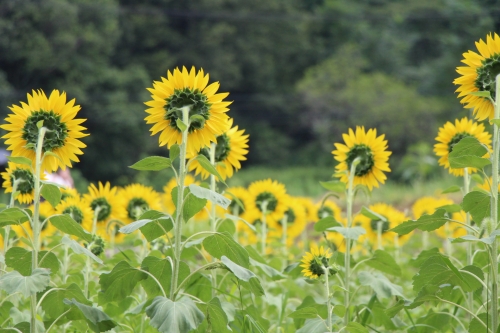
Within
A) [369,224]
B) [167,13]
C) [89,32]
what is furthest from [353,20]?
[369,224]

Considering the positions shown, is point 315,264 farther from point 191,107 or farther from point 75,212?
point 75,212

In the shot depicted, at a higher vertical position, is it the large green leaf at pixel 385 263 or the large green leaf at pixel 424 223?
the large green leaf at pixel 385 263

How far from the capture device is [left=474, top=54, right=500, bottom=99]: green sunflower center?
2111 mm

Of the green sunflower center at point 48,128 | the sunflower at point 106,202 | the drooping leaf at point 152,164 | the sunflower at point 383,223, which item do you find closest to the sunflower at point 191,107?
the drooping leaf at point 152,164

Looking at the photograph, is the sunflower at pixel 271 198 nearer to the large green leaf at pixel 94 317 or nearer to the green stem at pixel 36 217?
the large green leaf at pixel 94 317

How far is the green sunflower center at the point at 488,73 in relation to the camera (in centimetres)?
211

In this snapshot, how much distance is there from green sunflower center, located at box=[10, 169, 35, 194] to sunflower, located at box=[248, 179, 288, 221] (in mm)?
1424

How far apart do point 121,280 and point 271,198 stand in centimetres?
163

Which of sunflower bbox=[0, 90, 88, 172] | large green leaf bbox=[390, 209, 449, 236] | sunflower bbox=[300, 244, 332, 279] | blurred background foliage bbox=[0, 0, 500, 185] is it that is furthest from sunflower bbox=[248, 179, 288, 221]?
blurred background foliage bbox=[0, 0, 500, 185]

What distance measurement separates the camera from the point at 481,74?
2.13 m

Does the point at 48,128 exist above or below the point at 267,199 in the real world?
below

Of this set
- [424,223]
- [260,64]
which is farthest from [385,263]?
[260,64]

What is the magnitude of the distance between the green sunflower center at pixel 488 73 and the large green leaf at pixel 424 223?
1.22ft

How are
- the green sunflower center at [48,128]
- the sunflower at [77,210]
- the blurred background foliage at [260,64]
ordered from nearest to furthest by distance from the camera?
the green sunflower center at [48,128], the sunflower at [77,210], the blurred background foliage at [260,64]
